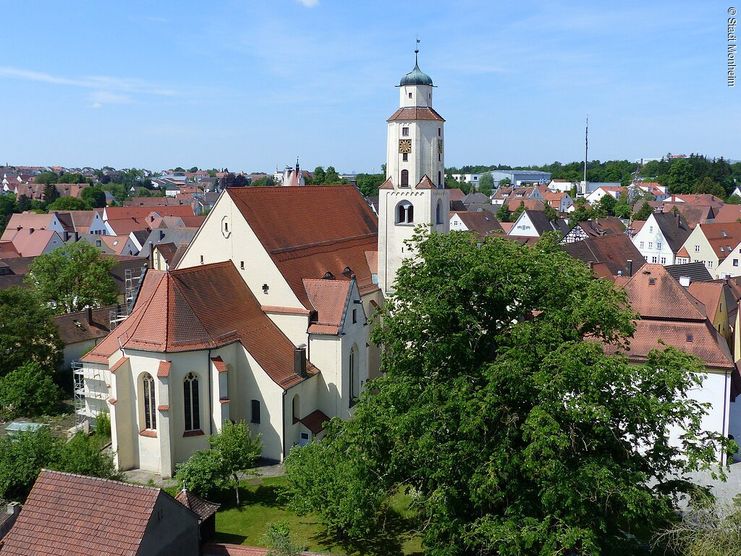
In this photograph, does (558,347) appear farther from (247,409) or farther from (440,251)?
(247,409)

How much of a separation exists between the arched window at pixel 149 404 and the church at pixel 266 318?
5cm

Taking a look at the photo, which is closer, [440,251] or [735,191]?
[440,251]

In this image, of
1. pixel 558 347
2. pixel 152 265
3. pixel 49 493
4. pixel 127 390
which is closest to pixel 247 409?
pixel 127 390

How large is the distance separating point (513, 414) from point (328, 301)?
1805 centimetres

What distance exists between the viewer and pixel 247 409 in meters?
33.1

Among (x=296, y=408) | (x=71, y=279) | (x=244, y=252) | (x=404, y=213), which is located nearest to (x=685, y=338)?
(x=404, y=213)

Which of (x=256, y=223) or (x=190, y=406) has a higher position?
(x=256, y=223)

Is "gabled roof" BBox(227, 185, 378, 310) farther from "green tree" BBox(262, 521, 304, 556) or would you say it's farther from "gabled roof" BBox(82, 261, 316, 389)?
"green tree" BBox(262, 521, 304, 556)

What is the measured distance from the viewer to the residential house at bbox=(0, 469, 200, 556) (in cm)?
1878

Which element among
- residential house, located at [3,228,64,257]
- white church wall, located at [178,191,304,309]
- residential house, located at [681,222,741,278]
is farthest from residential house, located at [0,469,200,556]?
residential house, located at [3,228,64,257]

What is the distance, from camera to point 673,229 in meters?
83.5

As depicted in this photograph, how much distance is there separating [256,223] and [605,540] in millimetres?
23285

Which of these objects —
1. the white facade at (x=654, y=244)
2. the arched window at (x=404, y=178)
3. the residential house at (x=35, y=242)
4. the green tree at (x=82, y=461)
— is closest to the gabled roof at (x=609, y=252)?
the white facade at (x=654, y=244)

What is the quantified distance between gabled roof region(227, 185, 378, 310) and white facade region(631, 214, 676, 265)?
1864 inches
